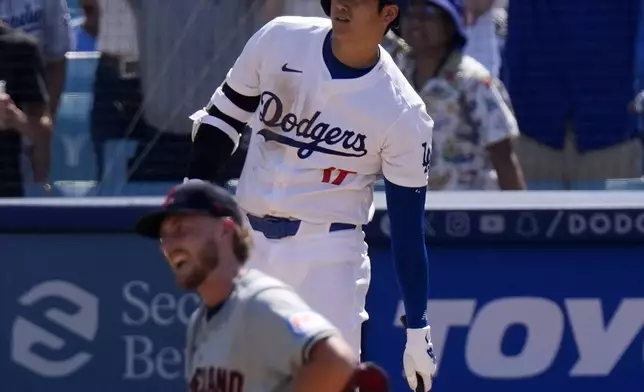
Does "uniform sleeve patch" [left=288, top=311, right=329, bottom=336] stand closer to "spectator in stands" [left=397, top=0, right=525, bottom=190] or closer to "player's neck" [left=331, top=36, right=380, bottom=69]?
"player's neck" [left=331, top=36, right=380, bottom=69]

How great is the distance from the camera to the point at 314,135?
14.3ft

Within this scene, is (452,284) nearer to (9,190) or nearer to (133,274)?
(133,274)

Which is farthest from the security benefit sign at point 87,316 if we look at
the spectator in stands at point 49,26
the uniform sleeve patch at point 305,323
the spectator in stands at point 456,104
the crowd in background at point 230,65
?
the uniform sleeve patch at point 305,323

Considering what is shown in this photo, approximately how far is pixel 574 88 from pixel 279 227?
2.16m

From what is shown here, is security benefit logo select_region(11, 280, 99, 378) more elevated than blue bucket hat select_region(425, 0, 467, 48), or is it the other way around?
blue bucket hat select_region(425, 0, 467, 48)

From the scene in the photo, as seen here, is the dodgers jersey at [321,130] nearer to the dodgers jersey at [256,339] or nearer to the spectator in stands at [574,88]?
the dodgers jersey at [256,339]

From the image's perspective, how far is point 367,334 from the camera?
5.64m

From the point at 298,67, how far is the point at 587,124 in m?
2.20

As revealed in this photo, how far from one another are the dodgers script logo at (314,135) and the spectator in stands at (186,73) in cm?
157

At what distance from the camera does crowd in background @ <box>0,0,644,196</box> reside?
595cm

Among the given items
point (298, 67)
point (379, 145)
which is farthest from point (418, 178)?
point (298, 67)

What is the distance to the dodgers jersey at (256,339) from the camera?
2.95 meters

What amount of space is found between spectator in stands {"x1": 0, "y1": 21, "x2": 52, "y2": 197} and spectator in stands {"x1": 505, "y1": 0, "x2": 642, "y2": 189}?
199 cm

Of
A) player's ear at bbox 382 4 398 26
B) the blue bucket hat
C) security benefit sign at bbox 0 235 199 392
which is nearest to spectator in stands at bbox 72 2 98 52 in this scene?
security benefit sign at bbox 0 235 199 392
